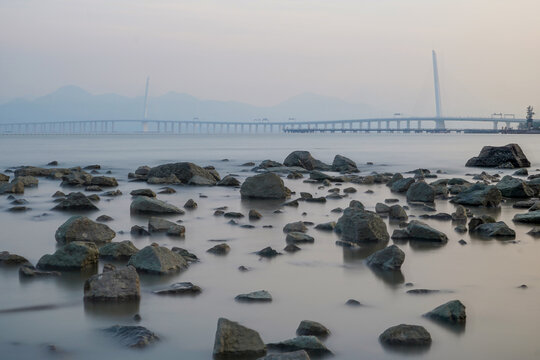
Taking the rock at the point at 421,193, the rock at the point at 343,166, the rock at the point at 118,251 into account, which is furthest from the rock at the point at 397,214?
the rock at the point at 343,166

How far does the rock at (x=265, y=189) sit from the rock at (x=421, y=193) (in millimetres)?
2418

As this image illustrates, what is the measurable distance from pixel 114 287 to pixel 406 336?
234 cm

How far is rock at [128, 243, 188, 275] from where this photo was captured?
633cm

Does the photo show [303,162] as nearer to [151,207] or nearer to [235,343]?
[151,207]

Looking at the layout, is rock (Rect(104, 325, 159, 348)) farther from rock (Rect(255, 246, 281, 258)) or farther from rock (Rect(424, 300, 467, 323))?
rock (Rect(255, 246, 281, 258))

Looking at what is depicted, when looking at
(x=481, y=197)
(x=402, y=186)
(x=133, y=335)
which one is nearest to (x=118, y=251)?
(x=133, y=335)

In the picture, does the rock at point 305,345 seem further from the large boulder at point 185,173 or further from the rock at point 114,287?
the large boulder at point 185,173

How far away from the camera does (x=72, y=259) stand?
654 centimetres

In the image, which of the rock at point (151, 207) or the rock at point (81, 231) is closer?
the rock at point (81, 231)

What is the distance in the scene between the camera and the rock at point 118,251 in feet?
22.7

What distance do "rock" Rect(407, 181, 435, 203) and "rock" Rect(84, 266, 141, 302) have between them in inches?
320

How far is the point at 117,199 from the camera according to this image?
1300 centimetres

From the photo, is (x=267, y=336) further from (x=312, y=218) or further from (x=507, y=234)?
(x=312, y=218)

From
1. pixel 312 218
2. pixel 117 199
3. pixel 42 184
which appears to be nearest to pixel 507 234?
pixel 312 218
